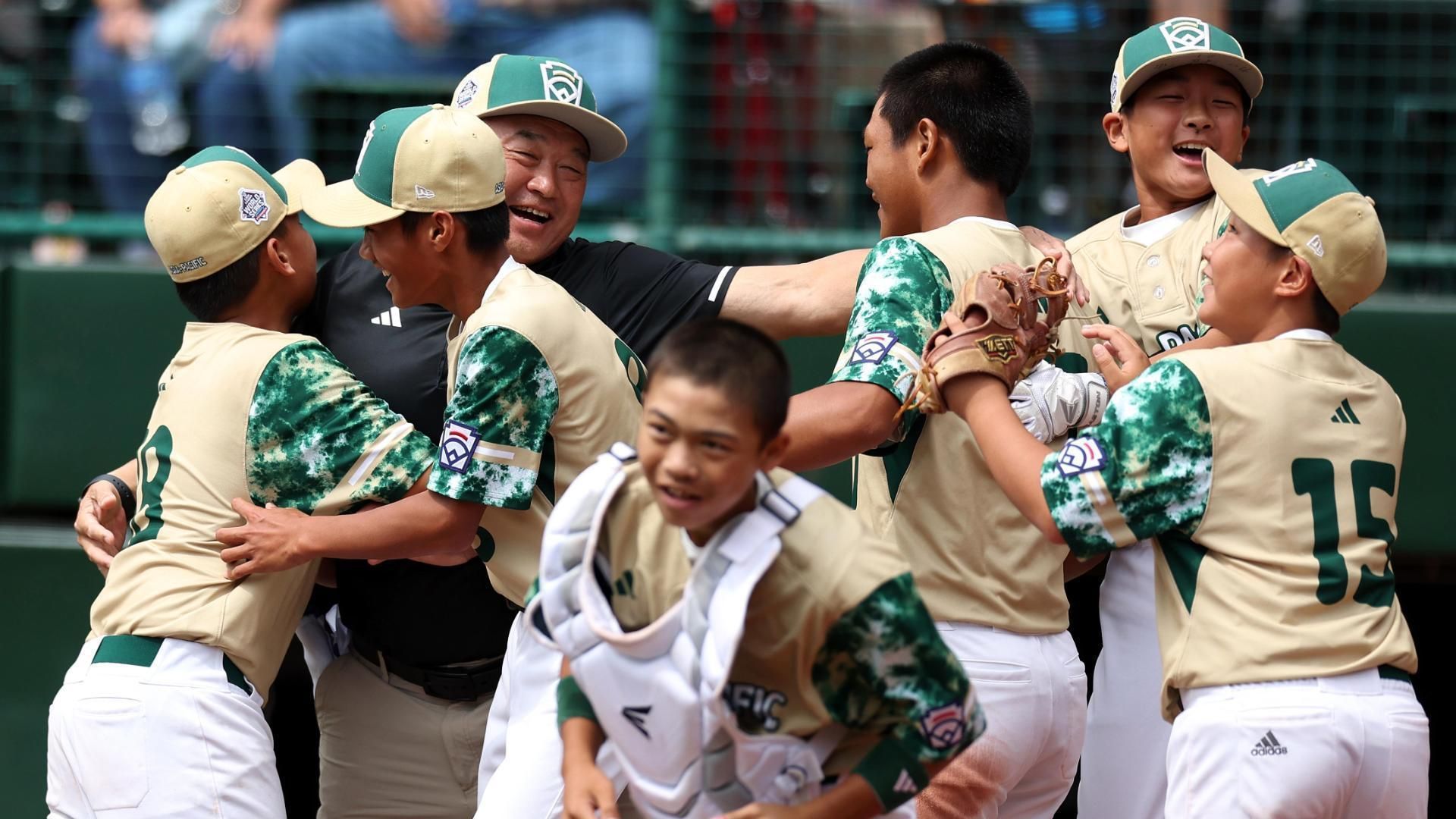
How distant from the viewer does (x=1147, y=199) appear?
405 cm

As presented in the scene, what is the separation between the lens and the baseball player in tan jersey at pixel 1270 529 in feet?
9.05

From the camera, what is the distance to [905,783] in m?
2.43

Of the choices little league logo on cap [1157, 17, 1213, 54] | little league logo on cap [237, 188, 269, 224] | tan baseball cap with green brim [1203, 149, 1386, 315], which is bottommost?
tan baseball cap with green brim [1203, 149, 1386, 315]

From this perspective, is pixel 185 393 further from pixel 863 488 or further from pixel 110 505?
pixel 863 488

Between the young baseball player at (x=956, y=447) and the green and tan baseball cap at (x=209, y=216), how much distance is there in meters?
1.25

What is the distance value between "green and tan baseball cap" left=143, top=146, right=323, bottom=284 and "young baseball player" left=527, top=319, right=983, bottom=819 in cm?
140

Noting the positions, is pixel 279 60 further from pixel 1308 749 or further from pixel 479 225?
pixel 1308 749

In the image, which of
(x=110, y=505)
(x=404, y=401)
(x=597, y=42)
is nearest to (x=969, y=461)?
(x=404, y=401)

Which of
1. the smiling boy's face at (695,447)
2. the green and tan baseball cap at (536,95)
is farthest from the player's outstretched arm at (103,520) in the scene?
the smiling boy's face at (695,447)

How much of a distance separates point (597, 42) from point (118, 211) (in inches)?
71.8

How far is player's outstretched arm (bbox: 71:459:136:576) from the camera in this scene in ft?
12.4

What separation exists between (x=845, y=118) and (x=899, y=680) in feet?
10.7

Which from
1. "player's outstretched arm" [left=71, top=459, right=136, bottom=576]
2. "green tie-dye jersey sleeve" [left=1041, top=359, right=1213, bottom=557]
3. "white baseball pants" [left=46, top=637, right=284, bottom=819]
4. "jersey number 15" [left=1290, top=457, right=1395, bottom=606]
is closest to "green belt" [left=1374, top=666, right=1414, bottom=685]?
"jersey number 15" [left=1290, top=457, right=1395, bottom=606]

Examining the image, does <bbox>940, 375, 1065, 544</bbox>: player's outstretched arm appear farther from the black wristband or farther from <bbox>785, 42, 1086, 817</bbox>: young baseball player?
the black wristband
